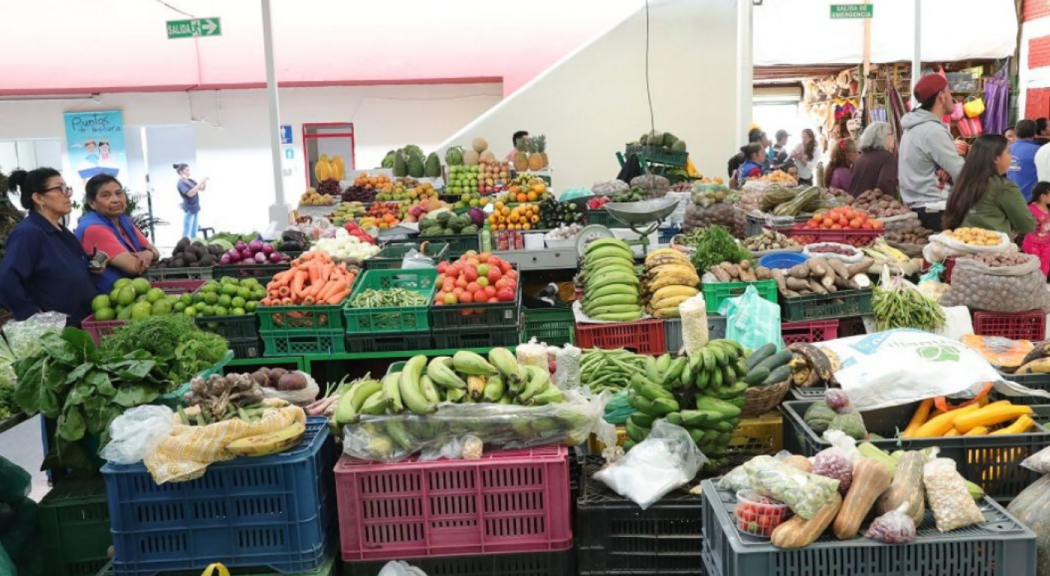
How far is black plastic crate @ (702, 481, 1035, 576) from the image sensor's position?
237 centimetres

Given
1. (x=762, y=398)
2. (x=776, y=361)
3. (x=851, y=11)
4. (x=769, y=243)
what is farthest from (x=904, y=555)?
(x=851, y=11)

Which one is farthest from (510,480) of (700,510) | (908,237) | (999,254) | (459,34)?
(459,34)

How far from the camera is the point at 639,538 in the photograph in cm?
309

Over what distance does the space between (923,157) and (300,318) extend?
5342 millimetres

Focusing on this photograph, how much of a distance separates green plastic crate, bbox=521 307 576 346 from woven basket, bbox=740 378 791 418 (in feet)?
→ 8.08

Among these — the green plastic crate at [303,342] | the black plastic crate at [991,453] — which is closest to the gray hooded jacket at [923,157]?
the black plastic crate at [991,453]

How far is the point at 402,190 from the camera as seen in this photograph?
10594mm

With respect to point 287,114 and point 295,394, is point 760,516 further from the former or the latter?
point 287,114

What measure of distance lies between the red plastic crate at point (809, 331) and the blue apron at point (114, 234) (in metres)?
4.06

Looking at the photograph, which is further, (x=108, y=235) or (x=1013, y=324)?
(x=108, y=235)

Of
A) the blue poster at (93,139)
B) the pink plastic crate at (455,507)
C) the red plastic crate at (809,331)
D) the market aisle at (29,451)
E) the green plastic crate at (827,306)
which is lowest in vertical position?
the market aisle at (29,451)

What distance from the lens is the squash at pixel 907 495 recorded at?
247 centimetres

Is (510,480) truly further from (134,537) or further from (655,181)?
(655,181)

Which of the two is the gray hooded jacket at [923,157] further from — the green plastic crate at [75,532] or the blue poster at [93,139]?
Result: the blue poster at [93,139]
